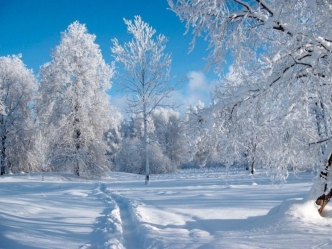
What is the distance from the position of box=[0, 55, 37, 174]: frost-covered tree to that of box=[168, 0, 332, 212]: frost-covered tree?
68.9ft

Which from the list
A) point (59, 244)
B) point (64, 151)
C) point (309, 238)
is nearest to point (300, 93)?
point (309, 238)

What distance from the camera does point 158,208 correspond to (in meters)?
7.43

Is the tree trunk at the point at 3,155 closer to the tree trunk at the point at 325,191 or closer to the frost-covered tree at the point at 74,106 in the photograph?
the frost-covered tree at the point at 74,106

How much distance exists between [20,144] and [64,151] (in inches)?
205

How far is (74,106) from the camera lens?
67.7ft

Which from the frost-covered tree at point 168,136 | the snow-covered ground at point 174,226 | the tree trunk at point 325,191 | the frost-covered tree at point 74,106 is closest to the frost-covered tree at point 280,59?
the tree trunk at point 325,191

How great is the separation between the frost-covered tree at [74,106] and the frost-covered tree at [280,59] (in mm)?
16954

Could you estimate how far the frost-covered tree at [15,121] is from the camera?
73.1 feet

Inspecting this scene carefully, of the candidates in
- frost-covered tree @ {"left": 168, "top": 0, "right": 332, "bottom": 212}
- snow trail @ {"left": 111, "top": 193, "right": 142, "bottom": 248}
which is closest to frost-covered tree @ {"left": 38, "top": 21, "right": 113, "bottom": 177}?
snow trail @ {"left": 111, "top": 193, "right": 142, "bottom": 248}

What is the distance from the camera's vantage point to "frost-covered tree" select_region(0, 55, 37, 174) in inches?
877

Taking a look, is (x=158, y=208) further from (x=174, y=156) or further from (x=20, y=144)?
(x=174, y=156)

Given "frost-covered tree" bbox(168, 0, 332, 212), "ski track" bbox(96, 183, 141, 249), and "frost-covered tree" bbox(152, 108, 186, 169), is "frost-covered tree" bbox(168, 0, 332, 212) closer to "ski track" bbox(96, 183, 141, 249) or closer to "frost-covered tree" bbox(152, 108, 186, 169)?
"ski track" bbox(96, 183, 141, 249)

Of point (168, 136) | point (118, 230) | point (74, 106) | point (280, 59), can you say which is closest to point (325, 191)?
point (280, 59)

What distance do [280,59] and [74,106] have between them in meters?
18.6
